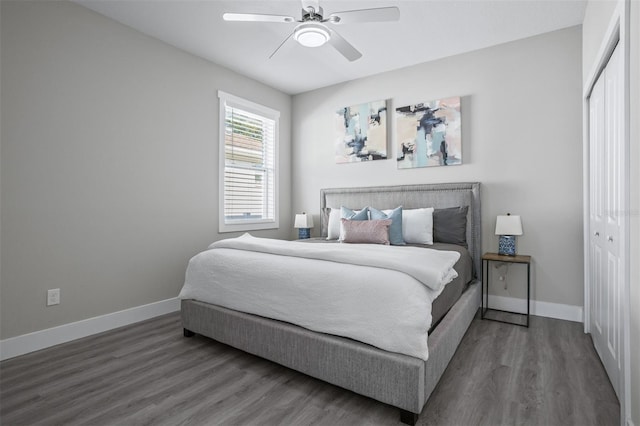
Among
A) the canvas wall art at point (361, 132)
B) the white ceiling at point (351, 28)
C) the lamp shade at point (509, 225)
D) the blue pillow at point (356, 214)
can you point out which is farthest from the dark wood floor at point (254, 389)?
the white ceiling at point (351, 28)

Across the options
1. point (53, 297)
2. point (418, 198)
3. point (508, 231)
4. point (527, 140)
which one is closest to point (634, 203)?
point (508, 231)

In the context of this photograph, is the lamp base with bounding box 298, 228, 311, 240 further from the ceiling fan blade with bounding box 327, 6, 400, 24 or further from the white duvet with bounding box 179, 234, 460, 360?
the ceiling fan blade with bounding box 327, 6, 400, 24

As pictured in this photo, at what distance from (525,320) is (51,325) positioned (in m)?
4.07

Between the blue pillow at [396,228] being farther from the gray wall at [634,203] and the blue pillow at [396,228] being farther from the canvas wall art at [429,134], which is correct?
the gray wall at [634,203]

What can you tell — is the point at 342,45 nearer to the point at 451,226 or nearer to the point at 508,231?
the point at 451,226

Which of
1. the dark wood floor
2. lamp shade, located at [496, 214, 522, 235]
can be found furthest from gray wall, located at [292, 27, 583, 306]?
the dark wood floor

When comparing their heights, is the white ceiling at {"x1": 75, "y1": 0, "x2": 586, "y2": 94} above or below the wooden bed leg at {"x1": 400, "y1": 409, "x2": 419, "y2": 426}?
above

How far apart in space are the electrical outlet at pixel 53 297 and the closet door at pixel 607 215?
12.2 ft

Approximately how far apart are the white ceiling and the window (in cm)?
58

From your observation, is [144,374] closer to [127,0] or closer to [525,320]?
[127,0]

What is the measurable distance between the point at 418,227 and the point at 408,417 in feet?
6.47

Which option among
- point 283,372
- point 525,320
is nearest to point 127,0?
point 283,372

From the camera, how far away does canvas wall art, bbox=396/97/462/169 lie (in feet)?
11.5

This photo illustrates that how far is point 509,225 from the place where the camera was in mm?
3016
